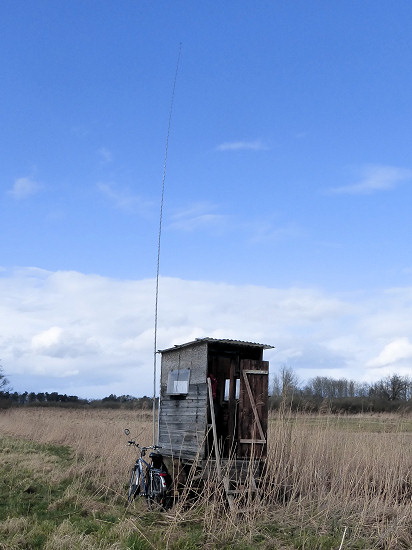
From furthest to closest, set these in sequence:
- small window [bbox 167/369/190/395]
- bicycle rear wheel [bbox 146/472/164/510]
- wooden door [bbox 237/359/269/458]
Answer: small window [bbox 167/369/190/395] < wooden door [bbox 237/359/269/458] < bicycle rear wheel [bbox 146/472/164/510]

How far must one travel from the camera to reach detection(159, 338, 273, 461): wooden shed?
9828mm

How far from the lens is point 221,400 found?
34.3 ft

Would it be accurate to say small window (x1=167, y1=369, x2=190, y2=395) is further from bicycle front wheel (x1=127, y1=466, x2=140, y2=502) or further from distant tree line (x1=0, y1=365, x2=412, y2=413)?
distant tree line (x1=0, y1=365, x2=412, y2=413)

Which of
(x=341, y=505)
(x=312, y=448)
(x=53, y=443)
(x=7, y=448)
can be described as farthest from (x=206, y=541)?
(x=53, y=443)

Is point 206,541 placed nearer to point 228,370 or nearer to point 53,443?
point 228,370

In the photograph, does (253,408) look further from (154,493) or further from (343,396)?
(343,396)

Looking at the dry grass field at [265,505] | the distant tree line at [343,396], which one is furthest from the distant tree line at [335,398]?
the dry grass field at [265,505]

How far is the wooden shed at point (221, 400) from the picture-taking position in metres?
9.83

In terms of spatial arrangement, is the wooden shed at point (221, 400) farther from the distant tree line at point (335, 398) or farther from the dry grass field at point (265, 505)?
the distant tree line at point (335, 398)

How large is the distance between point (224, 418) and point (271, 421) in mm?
2500

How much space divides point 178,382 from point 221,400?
1.07m

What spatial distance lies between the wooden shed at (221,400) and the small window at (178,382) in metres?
0.02

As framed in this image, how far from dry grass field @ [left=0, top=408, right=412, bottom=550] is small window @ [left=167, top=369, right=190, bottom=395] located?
2.00 metres

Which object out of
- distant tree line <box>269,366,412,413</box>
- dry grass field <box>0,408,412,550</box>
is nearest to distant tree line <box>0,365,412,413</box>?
distant tree line <box>269,366,412,413</box>
